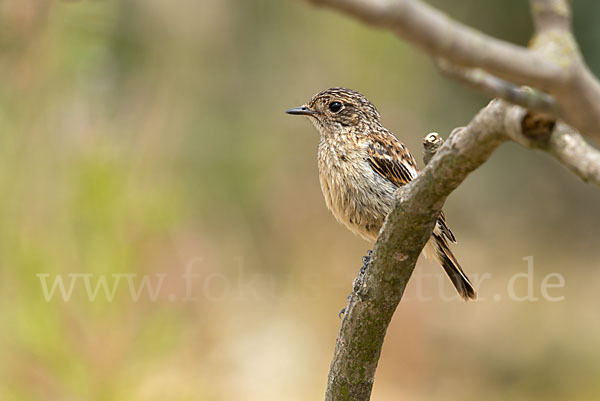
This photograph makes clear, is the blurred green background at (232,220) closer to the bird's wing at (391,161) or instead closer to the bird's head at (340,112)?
the bird's head at (340,112)

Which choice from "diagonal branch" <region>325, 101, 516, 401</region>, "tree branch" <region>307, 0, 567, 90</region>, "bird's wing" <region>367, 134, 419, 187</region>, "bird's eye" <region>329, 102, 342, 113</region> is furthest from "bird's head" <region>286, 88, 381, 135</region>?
"tree branch" <region>307, 0, 567, 90</region>

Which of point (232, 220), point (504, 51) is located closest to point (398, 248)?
point (504, 51)

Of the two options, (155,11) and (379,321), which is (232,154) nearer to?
(155,11)

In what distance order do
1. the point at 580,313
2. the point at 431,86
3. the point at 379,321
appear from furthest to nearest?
the point at 431,86, the point at 580,313, the point at 379,321

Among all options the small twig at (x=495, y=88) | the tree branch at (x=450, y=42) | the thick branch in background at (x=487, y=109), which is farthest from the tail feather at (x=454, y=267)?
the tree branch at (x=450, y=42)

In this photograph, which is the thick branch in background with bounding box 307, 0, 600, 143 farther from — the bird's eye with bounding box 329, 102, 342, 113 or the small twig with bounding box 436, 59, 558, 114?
the bird's eye with bounding box 329, 102, 342, 113

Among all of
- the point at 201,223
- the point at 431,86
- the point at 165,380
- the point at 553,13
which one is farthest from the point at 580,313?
the point at 553,13

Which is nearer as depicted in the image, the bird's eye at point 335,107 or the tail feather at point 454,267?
the tail feather at point 454,267
